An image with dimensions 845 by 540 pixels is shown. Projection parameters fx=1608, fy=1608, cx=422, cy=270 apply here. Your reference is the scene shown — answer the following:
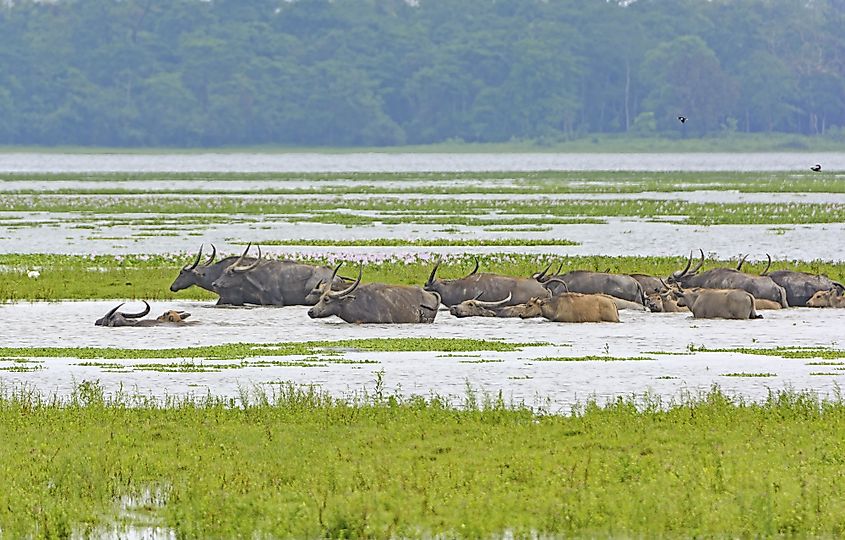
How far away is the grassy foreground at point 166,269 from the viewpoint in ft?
97.7

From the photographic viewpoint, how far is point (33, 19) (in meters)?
187

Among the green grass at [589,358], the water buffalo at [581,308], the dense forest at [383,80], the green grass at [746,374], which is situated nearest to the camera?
the green grass at [746,374]

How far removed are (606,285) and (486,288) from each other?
209cm

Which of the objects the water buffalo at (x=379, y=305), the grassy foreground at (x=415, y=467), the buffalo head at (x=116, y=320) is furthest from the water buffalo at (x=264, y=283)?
the grassy foreground at (x=415, y=467)

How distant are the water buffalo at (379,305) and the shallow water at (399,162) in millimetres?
93827

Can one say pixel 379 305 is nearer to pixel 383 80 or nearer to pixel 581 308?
pixel 581 308

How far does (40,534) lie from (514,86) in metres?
159

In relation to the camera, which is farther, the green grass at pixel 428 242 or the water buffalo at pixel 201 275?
the green grass at pixel 428 242

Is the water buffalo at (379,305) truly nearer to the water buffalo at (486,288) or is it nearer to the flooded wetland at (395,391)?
the flooded wetland at (395,391)

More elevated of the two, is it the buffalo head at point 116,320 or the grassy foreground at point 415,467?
the grassy foreground at point 415,467

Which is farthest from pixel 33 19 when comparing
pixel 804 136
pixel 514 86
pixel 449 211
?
pixel 449 211

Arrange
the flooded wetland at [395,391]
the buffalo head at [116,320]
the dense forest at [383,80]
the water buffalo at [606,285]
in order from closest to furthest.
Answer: the flooded wetland at [395,391] → the buffalo head at [116,320] → the water buffalo at [606,285] → the dense forest at [383,80]

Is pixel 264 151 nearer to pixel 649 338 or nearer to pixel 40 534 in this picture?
pixel 649 338

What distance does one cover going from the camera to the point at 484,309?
26094 mm
